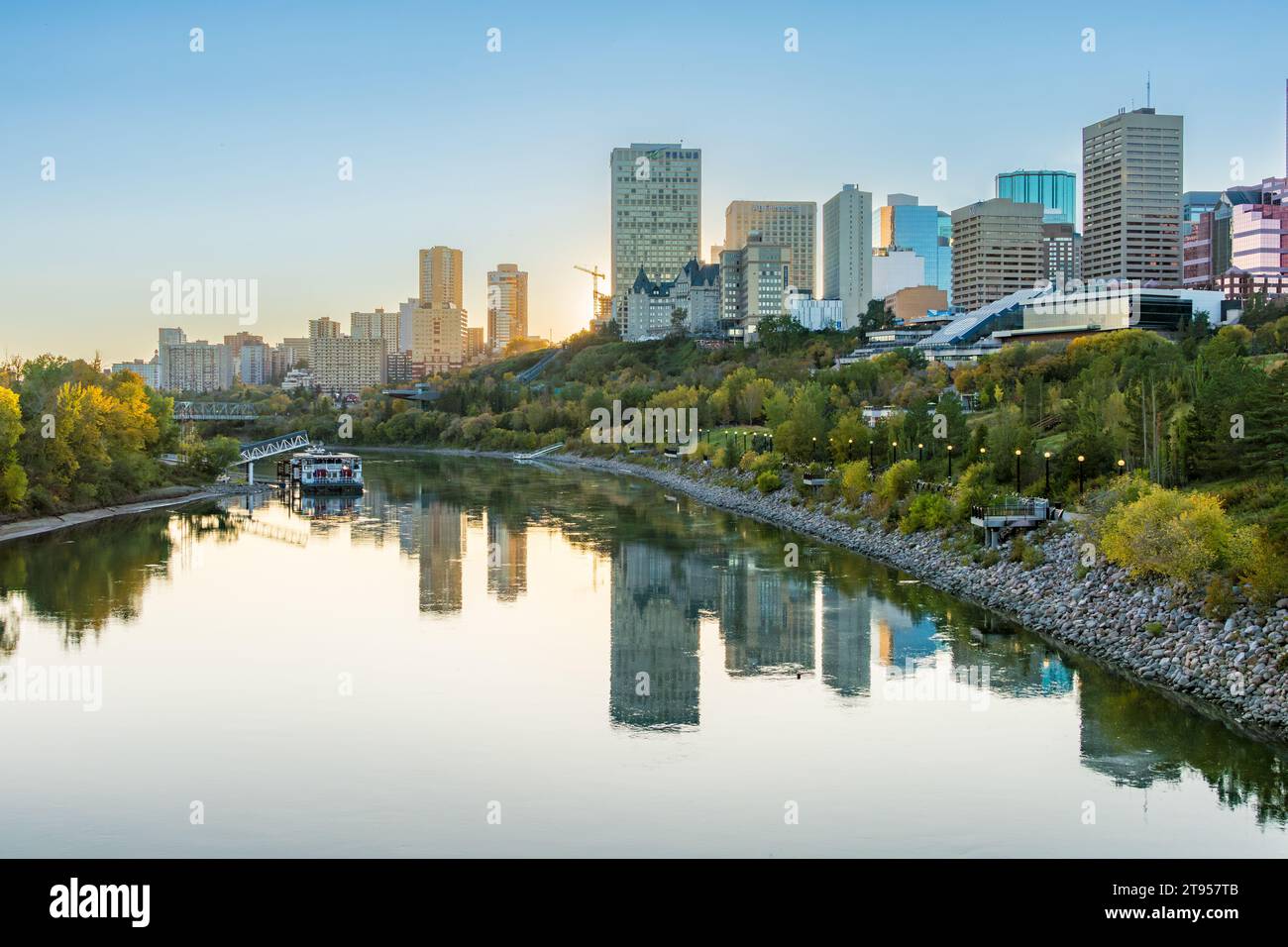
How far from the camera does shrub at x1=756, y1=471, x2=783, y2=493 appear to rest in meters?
50.3

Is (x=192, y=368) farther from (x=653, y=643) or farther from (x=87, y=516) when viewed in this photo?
(x=653, y=643)

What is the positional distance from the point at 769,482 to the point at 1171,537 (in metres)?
28.7

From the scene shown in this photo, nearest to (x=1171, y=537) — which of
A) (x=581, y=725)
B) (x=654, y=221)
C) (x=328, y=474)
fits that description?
(x=581, y=725)

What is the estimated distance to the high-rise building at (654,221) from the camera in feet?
649

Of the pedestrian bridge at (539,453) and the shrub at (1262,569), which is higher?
the pedestrian bridge at (539,453)

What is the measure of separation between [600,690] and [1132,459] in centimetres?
1863

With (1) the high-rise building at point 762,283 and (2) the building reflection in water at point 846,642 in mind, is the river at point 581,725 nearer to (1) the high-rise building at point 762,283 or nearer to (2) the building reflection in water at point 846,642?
(2) the building reflection in water at point 846,642

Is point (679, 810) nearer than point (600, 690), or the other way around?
point (679, 810)

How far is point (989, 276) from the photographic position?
531 feet

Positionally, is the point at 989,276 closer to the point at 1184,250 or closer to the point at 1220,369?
the point at 1184,250

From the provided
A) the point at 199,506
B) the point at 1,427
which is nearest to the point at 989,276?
the point at 199,506

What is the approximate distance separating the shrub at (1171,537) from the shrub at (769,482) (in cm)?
2633

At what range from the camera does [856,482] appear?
4219 centimetres

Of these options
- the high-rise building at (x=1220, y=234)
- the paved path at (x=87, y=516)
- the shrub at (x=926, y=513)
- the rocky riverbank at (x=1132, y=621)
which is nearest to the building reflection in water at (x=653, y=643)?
the shrub at (x=926, y=513)
